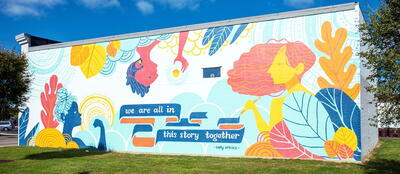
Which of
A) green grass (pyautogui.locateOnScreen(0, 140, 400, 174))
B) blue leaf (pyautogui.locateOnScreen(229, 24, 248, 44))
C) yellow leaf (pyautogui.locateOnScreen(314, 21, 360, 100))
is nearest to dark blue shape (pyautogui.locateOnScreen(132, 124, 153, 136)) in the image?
green grass (pyautogui.locateOnScreen(0, 140, 400, 174))

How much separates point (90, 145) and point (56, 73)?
5043 mm

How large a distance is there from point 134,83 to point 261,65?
6.73m

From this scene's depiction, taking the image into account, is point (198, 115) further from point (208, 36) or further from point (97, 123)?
point (97, 123)

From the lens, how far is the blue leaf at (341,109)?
41.1 ft

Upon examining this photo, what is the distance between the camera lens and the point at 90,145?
1812cm

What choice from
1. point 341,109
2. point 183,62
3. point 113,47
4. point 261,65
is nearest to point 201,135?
point 183,62

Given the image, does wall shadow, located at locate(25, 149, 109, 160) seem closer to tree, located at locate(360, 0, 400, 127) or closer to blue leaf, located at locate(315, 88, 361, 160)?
blue leaf, located at locate(315, 88, 361, 160)

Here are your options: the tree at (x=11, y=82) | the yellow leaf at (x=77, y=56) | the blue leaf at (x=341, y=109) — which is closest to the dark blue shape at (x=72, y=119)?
the yellow leaf at (x=77, y=56)

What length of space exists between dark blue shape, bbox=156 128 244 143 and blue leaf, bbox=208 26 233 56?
368 cm

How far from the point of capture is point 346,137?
41.5 ft

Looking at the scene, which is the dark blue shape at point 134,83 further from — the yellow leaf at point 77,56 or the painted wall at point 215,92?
the yellow leaf at point 77,56

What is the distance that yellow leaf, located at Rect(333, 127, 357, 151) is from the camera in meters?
12.5

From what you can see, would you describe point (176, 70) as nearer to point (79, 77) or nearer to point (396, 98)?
point (79, 77)

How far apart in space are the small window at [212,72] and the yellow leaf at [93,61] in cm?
616
